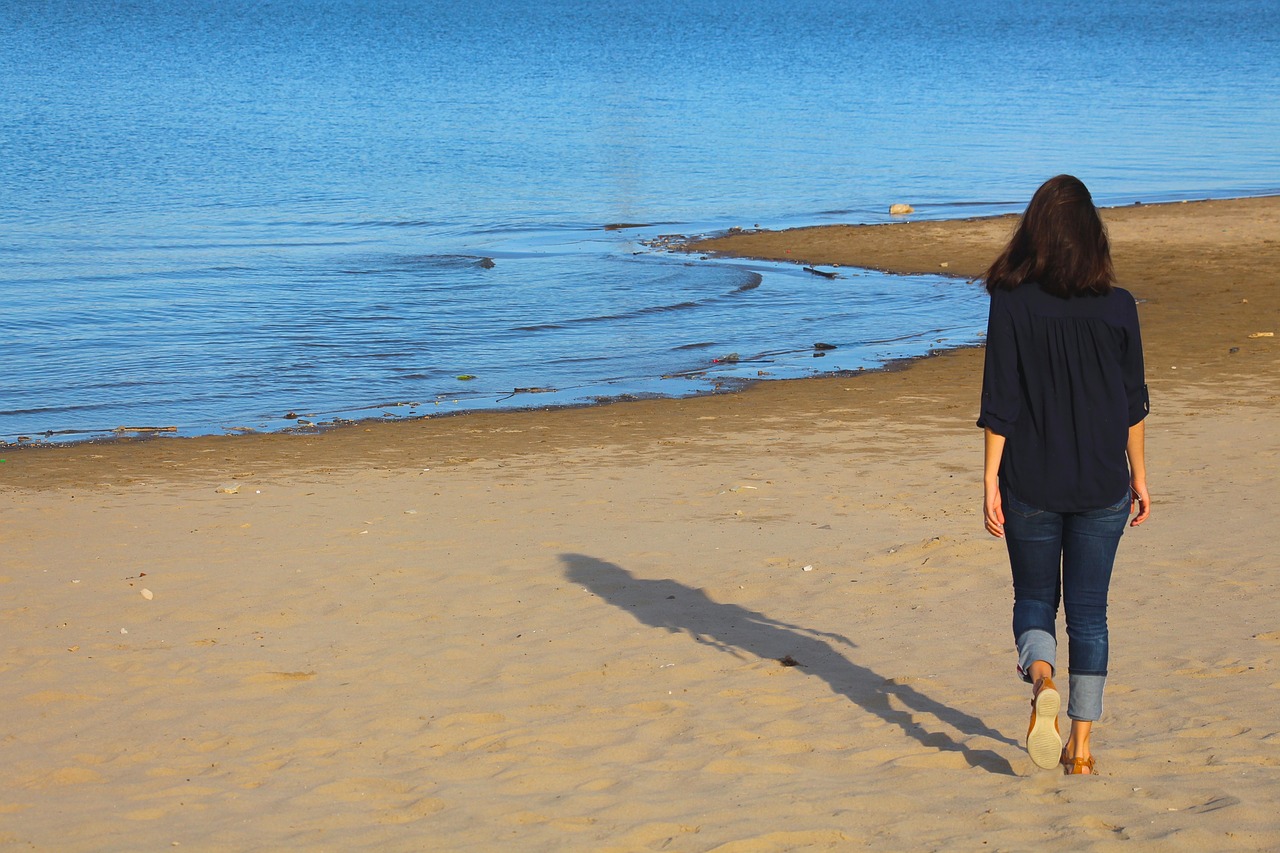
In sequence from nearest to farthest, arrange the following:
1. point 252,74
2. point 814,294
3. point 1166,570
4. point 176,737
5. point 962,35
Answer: point 176,737 → point 1166,570 → point 814,294 → point 252,74 → point 962,35

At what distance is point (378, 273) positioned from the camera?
19.9 meters

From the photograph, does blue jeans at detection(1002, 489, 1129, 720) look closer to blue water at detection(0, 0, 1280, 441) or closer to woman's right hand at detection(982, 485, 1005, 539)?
woman's right hand at detection(982, 485, 1005, 539)

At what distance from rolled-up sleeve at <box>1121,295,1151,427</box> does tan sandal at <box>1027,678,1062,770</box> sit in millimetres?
820

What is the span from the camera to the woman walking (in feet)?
12.2

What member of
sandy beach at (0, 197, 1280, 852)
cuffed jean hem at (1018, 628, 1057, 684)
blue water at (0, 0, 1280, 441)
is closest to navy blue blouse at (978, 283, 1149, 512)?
cuffed jean hem at (1018, 628, 1057, 684)

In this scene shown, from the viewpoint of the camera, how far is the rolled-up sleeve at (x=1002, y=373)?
382cm

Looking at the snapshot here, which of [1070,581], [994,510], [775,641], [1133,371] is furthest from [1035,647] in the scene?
[775,641]

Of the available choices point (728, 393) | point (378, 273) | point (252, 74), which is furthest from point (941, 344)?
point (252, 74)

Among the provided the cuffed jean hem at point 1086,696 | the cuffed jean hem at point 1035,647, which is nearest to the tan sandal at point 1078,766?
the cuffed jean hem at point 1086,696

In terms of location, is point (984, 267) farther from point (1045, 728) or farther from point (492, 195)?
point (1045, 728)

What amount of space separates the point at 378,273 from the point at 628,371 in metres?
7.48

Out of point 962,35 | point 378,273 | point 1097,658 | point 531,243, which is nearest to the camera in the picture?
point 1097,658

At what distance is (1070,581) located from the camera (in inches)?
157

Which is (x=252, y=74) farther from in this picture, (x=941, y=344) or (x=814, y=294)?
(x=941, y=344)
